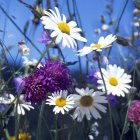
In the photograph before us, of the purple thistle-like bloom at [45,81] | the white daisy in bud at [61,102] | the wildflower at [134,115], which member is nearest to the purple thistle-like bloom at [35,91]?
the purple thistle-like bloom at [45,81]

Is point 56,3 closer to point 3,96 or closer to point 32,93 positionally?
point 3,96

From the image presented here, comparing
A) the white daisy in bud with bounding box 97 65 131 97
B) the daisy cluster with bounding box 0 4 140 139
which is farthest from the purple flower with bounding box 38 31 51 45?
the white daisy in bud with bounding box 97 65 131 97

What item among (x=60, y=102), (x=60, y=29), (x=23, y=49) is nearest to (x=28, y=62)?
(x=23, y=49)

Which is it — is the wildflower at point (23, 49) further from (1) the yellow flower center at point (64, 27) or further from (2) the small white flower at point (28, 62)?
(1) the yellow flower center at point (64, 27)

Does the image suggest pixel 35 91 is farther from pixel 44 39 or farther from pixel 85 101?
pixel 44 39

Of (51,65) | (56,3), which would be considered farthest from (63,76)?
(56,3)

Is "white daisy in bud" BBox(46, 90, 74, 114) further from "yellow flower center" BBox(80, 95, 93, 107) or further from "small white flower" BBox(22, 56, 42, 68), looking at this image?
"small white flower" BBox(22, 56, 42, 68)

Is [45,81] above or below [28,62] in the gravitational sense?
below
